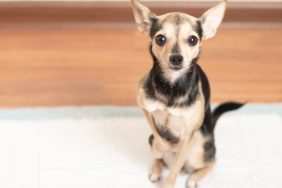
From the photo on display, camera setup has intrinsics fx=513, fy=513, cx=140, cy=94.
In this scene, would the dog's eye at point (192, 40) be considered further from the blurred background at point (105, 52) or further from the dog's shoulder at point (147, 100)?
the blurred background at point (105, 52)

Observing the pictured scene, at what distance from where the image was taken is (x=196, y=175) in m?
1.80

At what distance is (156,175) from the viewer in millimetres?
1824

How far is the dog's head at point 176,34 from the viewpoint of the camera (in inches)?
57.9

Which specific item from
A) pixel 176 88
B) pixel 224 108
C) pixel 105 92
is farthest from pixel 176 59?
pixel 105 92

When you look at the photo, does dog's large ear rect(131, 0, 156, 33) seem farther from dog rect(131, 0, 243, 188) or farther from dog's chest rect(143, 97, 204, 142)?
dog's chest rect(143, 97, 204, 142)

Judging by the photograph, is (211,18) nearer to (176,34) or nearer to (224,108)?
(176,34)

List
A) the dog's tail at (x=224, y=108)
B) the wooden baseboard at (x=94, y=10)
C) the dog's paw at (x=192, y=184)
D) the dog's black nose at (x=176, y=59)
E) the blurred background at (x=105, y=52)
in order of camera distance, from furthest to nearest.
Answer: the wooden baseboard at (x=94, y=10), the blurred background at (x=105, y=52), the dog's tail at (x=224, y=108), the dog's paw at (x=192, y=184), the dog's black nose at (x=176, y=59)

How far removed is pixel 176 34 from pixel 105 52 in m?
1.03

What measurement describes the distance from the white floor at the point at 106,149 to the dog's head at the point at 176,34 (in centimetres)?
50

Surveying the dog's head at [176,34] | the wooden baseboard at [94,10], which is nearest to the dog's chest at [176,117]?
the dog's head at [176,34]

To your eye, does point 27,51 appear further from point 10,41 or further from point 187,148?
point 187,148

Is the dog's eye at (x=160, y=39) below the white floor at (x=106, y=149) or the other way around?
the other way around

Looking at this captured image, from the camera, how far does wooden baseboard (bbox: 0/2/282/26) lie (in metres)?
2.58

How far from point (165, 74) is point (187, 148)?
0.26 m
